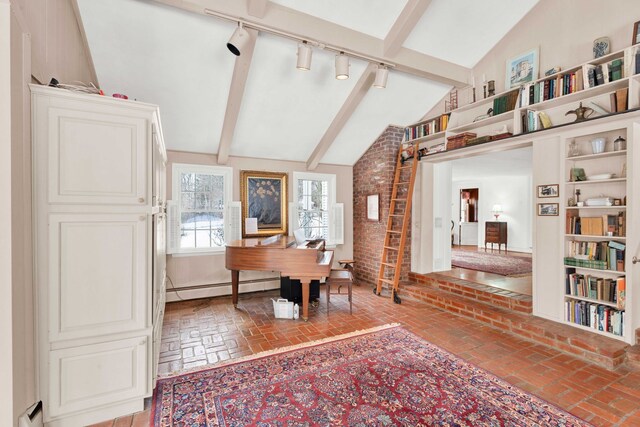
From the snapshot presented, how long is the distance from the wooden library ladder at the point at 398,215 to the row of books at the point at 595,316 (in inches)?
82.9

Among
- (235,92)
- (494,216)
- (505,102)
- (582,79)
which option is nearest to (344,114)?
(235,92)

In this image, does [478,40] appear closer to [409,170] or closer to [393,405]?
[409,170]

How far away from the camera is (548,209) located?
324 cm

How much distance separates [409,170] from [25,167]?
4625mm

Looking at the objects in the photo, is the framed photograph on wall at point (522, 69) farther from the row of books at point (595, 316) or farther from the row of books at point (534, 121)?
the row of books at point (595, 316)

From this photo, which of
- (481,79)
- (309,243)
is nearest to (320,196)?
(309,243)

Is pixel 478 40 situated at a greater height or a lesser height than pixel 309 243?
greater

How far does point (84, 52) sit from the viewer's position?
294 cm

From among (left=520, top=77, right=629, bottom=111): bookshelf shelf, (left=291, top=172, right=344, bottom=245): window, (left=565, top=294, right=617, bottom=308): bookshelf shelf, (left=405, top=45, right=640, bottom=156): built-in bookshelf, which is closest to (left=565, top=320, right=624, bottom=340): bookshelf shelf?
(left=565, top=294, right=617, bottom=308): bookshelf shelf

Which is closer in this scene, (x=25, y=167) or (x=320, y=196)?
(x=25, y=167)

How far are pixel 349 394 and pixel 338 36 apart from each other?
11.9 feet

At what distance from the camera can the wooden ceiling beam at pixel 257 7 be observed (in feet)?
9.05

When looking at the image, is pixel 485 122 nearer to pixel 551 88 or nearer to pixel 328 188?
pixel 551 88

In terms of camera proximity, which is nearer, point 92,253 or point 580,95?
point 92,253
